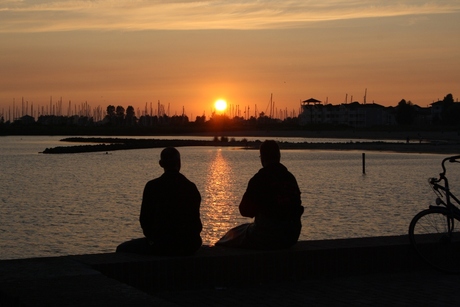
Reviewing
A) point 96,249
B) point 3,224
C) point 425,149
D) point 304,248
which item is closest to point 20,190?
point 3,224

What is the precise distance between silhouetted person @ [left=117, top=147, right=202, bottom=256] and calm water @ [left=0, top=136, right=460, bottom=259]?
12.2 m

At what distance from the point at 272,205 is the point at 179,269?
4.14 feet

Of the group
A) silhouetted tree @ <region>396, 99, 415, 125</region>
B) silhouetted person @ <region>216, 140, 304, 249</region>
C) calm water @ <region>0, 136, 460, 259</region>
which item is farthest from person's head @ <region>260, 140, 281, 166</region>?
silhouetted tree @ <region>396, 99, 415, 125</region>

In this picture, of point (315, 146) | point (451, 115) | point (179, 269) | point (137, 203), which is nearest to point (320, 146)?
point (315, 146)

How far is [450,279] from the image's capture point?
28.9 ft

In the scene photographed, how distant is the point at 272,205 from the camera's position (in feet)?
28.0

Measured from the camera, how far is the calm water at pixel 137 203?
23344 mm

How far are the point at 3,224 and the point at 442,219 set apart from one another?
20593 millimetres

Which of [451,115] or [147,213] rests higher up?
[451,115]

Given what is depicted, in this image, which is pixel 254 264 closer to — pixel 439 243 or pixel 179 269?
pixel 179 269

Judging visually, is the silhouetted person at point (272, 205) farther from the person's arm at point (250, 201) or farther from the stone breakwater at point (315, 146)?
the stone breakwater at point (315, 146)

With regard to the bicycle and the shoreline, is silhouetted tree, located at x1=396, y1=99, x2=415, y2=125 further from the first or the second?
the bicycle

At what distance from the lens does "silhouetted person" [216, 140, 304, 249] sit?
8508mm

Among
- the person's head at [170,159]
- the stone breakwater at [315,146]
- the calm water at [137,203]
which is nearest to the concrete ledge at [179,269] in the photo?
the person's head at [170,159]
